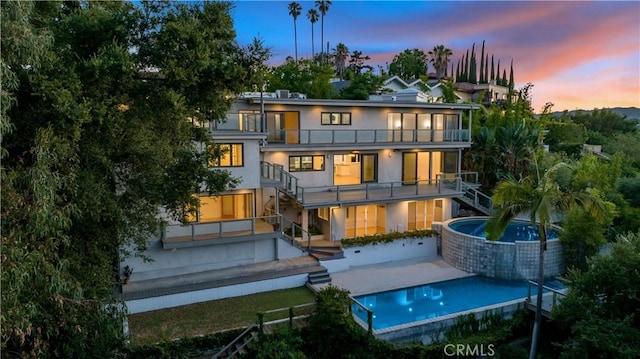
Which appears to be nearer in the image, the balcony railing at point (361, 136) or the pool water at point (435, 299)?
the pool water at point (435, 299)

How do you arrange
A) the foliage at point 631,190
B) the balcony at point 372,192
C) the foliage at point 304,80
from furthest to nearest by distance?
the foliage at point 304,80 → the foliage at point 631,190 → the balcony at point 372,192

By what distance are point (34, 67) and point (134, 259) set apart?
380 inches

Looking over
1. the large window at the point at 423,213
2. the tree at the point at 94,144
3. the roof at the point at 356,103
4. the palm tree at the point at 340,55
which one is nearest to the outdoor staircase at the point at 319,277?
the tree at the point at 94,144

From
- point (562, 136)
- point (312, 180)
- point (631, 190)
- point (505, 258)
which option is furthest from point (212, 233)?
point (562, 136)

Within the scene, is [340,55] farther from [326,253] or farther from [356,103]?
[326,253]

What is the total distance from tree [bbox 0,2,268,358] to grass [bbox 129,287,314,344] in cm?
206

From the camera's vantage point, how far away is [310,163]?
2359 cm

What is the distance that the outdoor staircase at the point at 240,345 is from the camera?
12834mm

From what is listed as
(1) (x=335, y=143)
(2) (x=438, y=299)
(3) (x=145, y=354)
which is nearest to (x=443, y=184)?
(1) (x=335, y=143)

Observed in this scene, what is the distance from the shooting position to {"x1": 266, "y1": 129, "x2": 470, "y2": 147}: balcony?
2227 centimetres

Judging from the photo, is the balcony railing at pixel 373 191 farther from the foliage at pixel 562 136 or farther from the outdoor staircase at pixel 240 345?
the foliage at pixel 562 136

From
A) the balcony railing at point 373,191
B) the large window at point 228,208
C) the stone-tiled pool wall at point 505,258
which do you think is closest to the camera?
the stone-tiled pool wall at point 505,258

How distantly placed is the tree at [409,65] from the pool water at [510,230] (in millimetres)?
37883

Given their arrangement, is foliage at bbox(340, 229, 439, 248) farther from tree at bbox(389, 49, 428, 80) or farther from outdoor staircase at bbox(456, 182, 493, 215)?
tree at bbox(389, 49, 428, 80)
